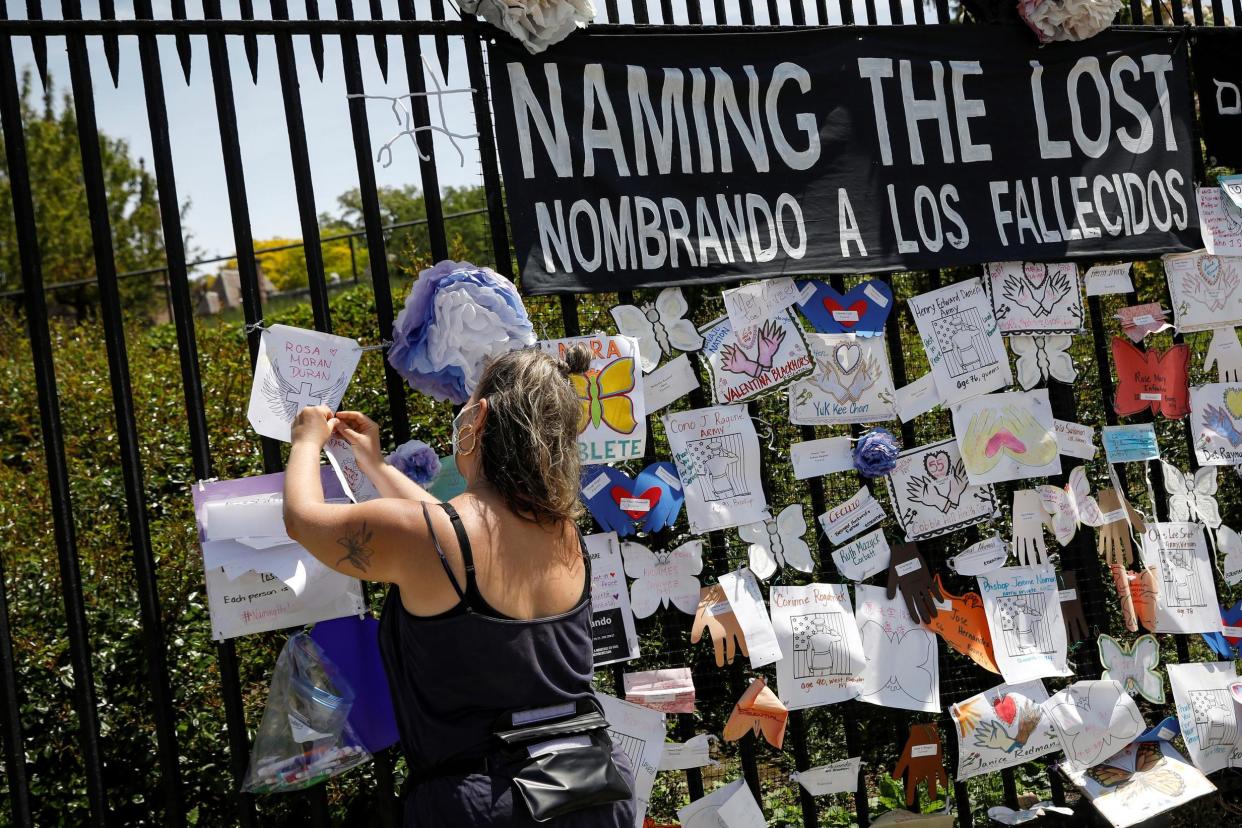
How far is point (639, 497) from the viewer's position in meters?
3.28

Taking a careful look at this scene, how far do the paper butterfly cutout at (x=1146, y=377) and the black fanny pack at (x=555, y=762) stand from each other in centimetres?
254

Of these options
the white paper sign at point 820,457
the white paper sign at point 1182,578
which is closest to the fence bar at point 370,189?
the white paper sign at point 820,457

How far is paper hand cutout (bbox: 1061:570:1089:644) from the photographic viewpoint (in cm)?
376

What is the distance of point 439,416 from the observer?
4.97 metres

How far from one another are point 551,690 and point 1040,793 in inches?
131

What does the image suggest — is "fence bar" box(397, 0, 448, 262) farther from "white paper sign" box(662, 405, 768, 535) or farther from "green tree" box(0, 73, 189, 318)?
"green tree" box(0, 73, 189, 318)

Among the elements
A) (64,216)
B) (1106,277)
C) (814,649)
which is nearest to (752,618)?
(814,649)

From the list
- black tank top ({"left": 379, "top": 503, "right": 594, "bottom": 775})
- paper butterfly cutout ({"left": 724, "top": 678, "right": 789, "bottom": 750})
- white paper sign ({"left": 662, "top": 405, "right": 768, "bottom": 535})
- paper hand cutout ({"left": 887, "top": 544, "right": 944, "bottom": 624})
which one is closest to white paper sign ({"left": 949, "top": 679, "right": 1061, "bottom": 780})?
paper hand cutout ({"left": 887, "top": 544, "right": 944, "bottom": 624})

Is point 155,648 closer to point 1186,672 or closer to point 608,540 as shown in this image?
point 608,540

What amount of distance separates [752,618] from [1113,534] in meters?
1.45

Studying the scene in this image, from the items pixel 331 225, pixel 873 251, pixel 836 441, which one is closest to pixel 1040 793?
pixel 836 441

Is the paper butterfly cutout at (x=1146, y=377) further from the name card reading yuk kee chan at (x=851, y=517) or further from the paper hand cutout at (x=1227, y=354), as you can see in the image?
the name card reading yuk kee chan at (x=851, y=517)

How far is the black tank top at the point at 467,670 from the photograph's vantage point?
225 cm

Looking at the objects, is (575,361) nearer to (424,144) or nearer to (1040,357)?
(424,144)
